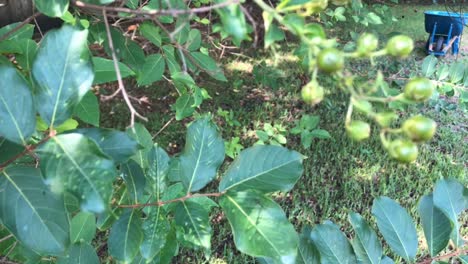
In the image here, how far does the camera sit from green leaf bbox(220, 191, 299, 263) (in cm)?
70

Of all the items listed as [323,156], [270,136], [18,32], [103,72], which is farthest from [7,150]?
[323,156]

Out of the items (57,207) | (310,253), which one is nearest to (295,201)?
(310,253)

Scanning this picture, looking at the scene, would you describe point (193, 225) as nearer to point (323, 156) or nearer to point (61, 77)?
point (61, 77)

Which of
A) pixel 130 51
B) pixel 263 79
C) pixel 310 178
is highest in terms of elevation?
pixel 130 51

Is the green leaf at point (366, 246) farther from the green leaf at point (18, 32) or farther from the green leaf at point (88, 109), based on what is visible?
the green leaf at point (18, 32)

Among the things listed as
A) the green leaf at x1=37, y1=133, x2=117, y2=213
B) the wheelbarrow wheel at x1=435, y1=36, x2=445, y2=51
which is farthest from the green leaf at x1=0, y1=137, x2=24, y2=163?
the wheelbarrow wheel at x1=435, y1=36, x2=445, y2=51

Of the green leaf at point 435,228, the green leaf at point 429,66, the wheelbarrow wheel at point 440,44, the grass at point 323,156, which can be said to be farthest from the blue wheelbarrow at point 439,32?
the green leaf at point 435,228

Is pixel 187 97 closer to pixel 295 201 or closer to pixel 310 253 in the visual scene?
pixel 310 253

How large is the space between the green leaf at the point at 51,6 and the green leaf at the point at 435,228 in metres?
0.85

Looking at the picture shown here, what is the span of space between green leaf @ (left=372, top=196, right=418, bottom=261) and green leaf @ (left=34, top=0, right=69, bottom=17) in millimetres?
764

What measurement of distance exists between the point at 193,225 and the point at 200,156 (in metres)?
0.13

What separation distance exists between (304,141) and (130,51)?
1.10 metres

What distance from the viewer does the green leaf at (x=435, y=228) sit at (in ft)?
3.29

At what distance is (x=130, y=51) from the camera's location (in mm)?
1354
